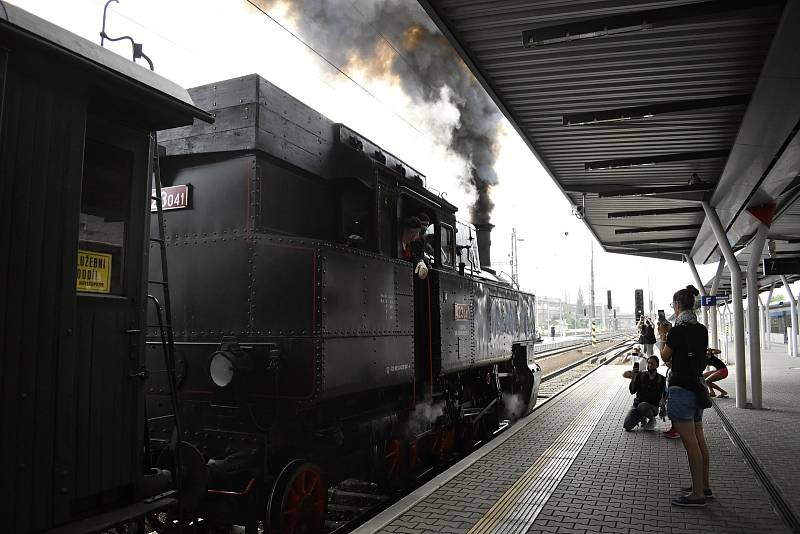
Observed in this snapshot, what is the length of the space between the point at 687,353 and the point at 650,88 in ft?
11.8

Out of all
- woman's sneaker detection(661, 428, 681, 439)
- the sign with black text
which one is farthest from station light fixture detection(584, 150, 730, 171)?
woman's sneaker detection(661, 428, 681, 439)

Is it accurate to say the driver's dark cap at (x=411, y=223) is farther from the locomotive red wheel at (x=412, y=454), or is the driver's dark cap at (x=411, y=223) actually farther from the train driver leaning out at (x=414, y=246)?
the locomotive red wheel at (x=412, y=454)

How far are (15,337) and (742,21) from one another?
20.4 ft

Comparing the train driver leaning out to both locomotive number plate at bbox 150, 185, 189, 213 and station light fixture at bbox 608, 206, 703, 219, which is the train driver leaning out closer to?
locomotive number plate at bbox 150, 185, 189, 213

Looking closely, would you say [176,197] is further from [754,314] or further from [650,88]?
[754,314]

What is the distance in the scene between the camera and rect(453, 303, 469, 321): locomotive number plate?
6863 millimetres

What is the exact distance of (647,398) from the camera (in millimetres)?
8391

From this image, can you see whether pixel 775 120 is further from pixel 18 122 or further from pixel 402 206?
pixel 18 122

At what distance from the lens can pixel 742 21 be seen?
5.29 m

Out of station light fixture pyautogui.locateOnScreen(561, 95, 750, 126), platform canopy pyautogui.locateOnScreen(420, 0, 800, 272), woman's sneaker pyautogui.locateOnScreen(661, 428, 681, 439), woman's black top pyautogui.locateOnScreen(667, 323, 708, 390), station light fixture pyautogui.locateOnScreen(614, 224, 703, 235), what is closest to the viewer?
woman's black top pyautogui.locateOnScreen(667, 323, 708, 390)

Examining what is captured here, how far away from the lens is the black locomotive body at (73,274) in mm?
2225

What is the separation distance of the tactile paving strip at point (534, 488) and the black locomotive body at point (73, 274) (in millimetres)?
2695

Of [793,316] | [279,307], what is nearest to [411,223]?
[279,307]

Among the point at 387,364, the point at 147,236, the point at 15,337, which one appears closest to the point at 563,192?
the point at 387,364
